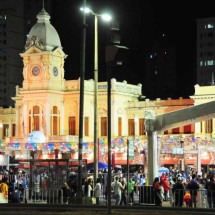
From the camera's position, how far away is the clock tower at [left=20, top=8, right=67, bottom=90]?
8044 cm

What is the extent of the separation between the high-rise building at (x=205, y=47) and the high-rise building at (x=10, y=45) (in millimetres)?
32115

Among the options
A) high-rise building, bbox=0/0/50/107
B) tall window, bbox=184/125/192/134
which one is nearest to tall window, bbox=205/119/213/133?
tall window, bbox=184/125/192/134

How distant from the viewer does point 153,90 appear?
369ft

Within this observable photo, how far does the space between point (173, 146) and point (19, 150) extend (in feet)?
70.8

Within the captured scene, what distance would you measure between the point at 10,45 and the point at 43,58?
65.5m

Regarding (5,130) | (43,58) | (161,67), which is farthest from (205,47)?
(43,58)

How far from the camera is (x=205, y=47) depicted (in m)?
145

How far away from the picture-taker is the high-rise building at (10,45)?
14362cm

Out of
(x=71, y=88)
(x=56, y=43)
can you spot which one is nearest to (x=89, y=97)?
(x=71, y=88)

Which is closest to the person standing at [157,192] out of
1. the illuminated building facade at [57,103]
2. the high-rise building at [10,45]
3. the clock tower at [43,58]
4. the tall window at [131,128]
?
the illuminated building facade at [57,103]

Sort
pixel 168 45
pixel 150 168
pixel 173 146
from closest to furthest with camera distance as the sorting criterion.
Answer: pixel 150 168 < pixel 173 146 < pixel 168 45

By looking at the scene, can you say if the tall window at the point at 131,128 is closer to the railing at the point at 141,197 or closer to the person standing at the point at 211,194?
the railing at the point at 141,197

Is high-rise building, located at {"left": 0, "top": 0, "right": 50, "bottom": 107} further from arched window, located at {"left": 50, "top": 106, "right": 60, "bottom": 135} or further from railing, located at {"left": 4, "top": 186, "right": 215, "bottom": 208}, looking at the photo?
railing, located at {"left": 4, "top": 186, "right": 215, "bottom": 208}

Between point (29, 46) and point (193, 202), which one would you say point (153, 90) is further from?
point (193, 202)
